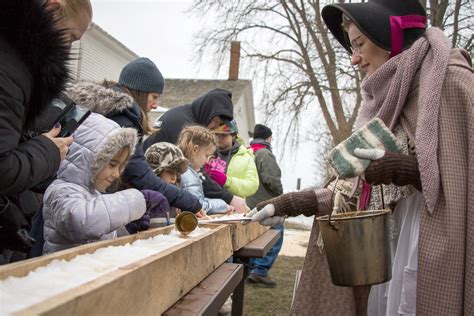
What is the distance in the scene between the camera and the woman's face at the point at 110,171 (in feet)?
7.39

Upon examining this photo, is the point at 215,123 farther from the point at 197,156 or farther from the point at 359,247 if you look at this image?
the point at 359,247

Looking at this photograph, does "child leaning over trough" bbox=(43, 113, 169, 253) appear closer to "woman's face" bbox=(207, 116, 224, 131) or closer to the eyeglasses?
the eyeglasses

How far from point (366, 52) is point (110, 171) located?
1283 mm

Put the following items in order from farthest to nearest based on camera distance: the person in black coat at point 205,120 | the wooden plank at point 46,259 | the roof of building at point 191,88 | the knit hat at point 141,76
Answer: the roof of building at point 191,88 < the person in black coat at point 205,120 < the knit hat at point 141,76 < the wooden plank at point 46,259

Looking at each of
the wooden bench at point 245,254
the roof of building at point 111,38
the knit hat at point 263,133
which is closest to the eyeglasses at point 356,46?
the wooden bench at point 245,254

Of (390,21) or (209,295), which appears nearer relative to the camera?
(209,295)

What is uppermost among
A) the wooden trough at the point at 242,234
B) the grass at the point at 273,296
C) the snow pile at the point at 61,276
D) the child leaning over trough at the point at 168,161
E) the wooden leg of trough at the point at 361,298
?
the child leaning over trough at the point at 168,161

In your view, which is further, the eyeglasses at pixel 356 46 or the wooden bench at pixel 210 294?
the eyeglasses at pixel 356 46

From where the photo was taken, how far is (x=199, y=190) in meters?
3.81

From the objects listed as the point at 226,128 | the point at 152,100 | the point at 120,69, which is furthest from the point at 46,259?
the point at 120,69

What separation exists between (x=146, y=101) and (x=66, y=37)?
1820 millimetres

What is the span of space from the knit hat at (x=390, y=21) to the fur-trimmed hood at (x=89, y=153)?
3.88ft

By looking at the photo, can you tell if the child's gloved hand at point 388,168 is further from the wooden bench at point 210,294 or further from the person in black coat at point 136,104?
the person in black coat at point 136,104

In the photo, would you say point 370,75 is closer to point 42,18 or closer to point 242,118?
point 42,18
